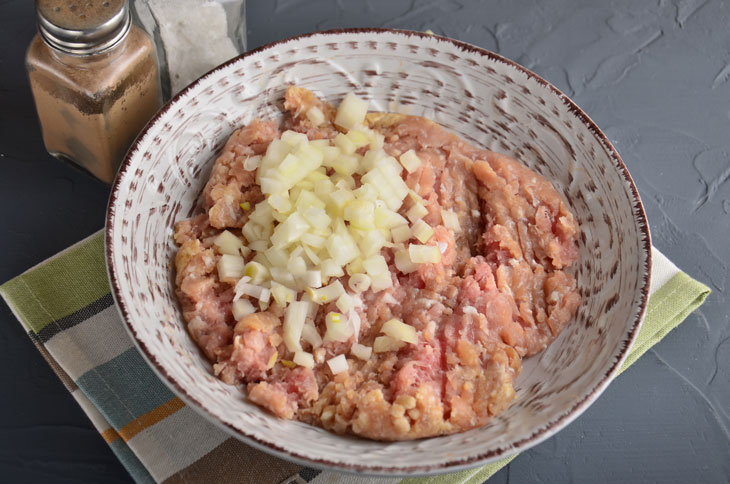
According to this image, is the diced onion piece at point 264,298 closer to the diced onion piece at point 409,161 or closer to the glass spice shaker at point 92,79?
the diced onion piece at point 409,161

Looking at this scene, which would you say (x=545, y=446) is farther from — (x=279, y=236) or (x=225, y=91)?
(x=225, y=91)

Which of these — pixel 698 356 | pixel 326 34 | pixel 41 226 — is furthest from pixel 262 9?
pixel 698 356

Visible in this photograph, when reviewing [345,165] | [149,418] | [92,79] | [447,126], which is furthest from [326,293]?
[92,79]

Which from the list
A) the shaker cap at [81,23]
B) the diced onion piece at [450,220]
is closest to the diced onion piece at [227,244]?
the diced onion piece at [450,220]

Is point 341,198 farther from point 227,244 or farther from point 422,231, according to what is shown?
point 227,244

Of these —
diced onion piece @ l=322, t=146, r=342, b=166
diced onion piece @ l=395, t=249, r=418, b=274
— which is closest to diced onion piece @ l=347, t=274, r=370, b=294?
diced onion piece @ l=395, t=249, r=418, b=274
